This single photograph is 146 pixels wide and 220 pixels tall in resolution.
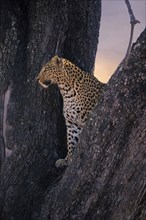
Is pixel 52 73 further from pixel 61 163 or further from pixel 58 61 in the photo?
pixel 61 163

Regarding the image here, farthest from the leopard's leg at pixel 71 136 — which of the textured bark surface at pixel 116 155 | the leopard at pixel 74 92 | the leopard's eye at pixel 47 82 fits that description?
the textured bark surface at pixel 116 155

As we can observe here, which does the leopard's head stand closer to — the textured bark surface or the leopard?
the leopard

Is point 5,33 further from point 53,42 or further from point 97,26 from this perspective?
point 97,26

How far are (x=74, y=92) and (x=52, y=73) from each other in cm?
21

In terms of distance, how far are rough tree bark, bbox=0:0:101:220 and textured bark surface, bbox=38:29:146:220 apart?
1.87 feet

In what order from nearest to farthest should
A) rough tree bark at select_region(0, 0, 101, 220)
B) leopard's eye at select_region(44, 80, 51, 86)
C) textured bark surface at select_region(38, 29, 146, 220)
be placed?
textured bark surface at select_region(38, 29, 146, 220) → rough tree bark at select_region(0, 0, 101, 220) → leopard's eye at select_region(44, 80, 51, 86)

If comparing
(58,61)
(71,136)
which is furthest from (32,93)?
(71,136)

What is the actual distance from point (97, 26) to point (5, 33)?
657 millimetres

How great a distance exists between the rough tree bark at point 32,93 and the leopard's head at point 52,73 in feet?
0.18

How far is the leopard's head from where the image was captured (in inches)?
134

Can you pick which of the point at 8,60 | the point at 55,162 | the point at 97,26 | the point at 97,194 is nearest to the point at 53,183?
the point at 55,162

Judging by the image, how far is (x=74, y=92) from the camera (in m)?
3.62

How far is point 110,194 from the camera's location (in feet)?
8.30

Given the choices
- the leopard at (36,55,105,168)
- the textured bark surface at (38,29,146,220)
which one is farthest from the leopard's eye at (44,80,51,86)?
the textured bark surface at (38,29,146,220)
